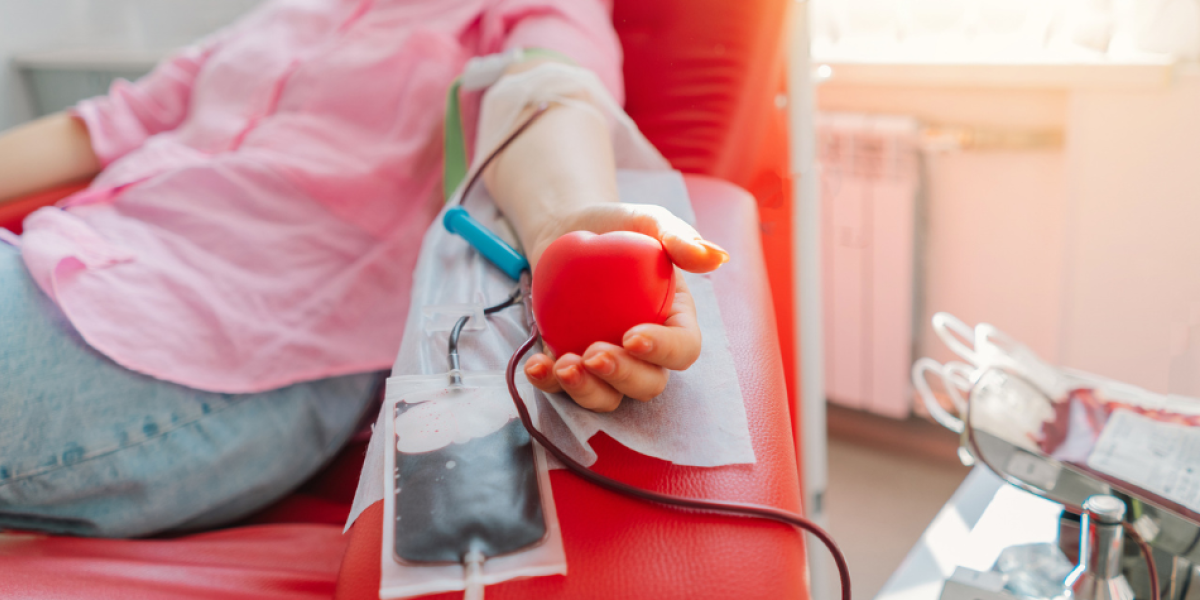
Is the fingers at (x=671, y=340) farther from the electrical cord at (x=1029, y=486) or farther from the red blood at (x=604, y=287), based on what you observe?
the electrical cord at (x=1029, y=486)

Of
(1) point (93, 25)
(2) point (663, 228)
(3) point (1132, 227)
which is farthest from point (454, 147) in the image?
(1) point (93, 25)

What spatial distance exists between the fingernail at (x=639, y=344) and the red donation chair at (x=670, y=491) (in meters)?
0.05

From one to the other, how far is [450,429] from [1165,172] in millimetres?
944

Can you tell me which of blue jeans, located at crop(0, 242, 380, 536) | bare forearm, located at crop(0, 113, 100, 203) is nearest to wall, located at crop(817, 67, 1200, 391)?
blue jeans, located at crop(0, 242, 380, 536)

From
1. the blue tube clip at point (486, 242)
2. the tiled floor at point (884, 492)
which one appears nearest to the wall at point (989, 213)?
the tiled floor at point (884, 492)

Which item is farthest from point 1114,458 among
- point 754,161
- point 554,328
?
point 554,328

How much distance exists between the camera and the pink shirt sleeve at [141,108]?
891 millimetres

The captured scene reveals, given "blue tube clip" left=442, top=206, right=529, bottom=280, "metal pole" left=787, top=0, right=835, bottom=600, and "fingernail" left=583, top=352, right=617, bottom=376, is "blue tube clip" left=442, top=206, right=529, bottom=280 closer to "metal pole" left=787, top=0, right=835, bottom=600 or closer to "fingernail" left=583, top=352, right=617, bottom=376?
"fingernail" left=583, top=352, right=617, bottom=376

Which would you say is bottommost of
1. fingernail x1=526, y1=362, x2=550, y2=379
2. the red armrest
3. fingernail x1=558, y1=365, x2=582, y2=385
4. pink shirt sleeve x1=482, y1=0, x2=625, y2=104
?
the red armrest

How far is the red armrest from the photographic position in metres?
0.77

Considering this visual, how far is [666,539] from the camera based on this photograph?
12.0 inches

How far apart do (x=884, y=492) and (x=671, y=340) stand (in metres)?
1.14

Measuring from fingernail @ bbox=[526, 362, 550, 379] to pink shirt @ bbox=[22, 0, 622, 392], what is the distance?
30cm

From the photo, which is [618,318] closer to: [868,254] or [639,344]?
[639,344]
